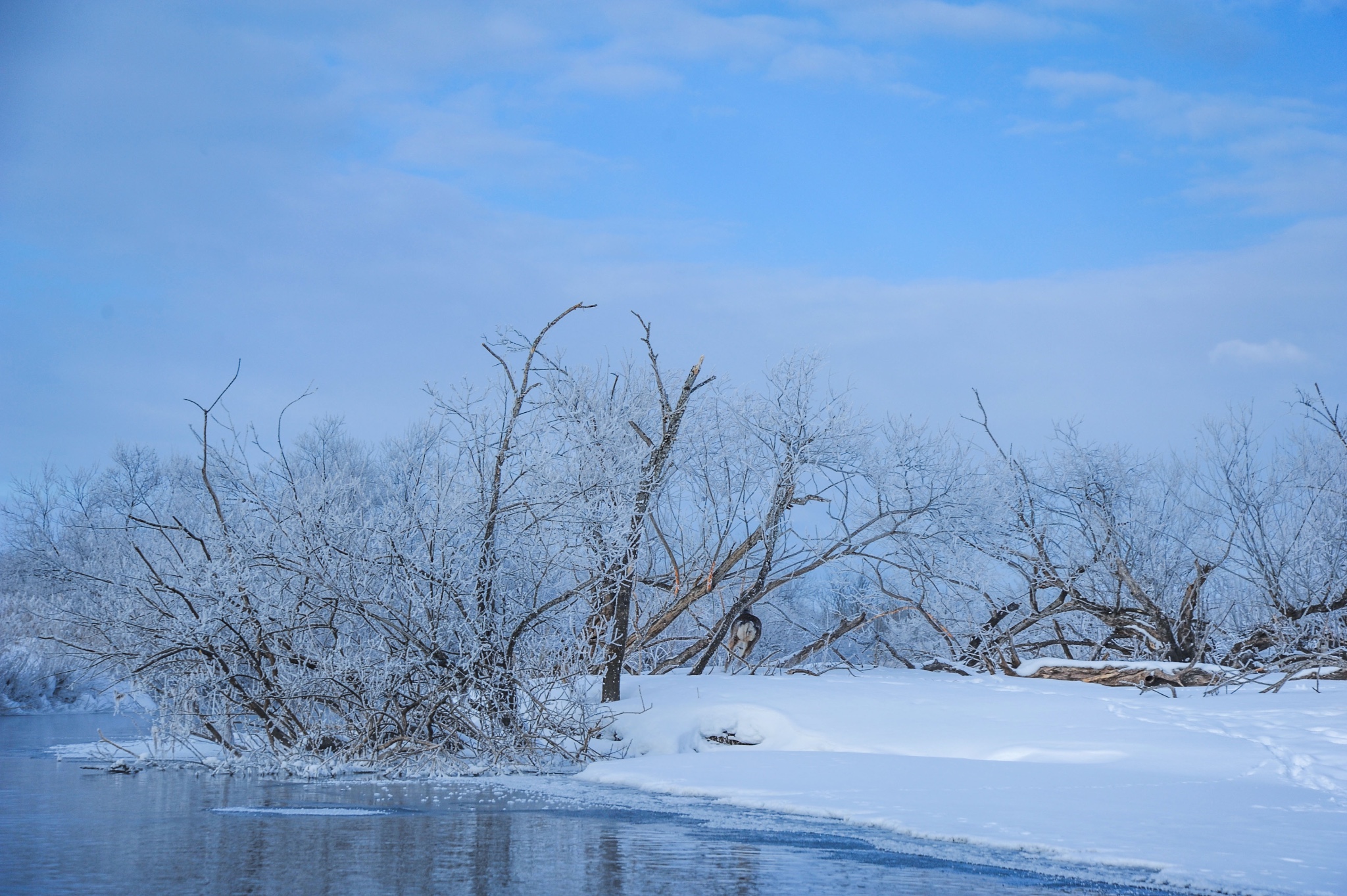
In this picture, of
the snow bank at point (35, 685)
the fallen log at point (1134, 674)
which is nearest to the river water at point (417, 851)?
the fallen log at point (1134, 674)

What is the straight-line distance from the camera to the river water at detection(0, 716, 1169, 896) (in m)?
5.37

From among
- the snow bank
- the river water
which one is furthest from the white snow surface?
the snow bank

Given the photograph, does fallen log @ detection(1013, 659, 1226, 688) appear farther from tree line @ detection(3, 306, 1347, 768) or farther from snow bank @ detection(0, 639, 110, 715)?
snow bank @ detection(0, 639, 110, 715)

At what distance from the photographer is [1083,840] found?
21.7ft

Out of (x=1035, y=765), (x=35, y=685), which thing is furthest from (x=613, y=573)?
(x=35, y=685)

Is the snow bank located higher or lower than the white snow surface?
higher

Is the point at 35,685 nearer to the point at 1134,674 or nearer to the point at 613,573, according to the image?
the point at 613,573

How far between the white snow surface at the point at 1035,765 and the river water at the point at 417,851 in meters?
0.86

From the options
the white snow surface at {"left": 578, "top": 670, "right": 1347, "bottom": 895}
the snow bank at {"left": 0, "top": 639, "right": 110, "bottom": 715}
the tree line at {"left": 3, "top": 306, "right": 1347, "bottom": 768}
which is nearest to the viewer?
the white snow surface at {"left": 578, "top": 670, "right": 1347, "bottom": 895}

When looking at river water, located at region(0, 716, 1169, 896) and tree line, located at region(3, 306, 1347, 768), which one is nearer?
Answer: river water, located at region(0, 716, 1169, 896)

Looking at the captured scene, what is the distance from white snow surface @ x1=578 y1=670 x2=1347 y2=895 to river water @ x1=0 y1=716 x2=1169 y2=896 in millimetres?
860

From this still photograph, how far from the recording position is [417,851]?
6.36 meters

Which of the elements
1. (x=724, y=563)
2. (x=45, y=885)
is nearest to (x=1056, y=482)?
(x=724, y=563)

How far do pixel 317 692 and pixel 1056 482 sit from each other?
11060 mm
